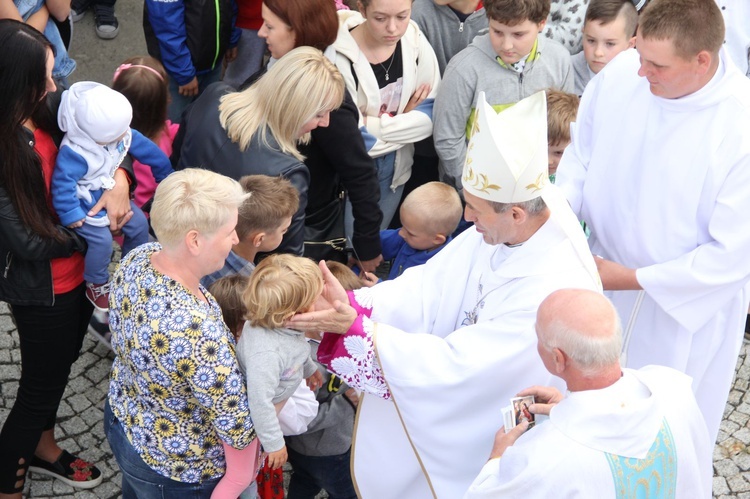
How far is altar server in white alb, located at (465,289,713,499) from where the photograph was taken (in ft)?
8.51

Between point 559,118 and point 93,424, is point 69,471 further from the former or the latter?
point 559,118

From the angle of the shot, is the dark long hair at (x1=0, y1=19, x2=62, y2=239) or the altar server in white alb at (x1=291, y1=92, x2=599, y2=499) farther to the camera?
the dark long hair at (x1=0, y1=19, x2=62, y2=239)

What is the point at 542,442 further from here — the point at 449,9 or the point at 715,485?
the point at 449,9

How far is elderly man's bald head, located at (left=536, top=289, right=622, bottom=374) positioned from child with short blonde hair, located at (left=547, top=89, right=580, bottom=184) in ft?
7.12

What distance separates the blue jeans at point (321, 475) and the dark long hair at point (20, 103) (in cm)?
143

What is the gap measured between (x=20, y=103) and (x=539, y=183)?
193 cm

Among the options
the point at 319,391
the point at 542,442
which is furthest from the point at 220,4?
the point at 542,442

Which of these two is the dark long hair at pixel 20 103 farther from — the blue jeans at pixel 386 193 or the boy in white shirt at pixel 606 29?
the boy in white shirt at pixel 606 29

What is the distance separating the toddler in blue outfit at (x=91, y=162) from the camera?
3.59 m

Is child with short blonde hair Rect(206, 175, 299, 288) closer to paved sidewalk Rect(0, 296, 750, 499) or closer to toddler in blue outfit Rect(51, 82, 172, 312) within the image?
toddler in blue outfit Rect(51, 82, 172, 312)

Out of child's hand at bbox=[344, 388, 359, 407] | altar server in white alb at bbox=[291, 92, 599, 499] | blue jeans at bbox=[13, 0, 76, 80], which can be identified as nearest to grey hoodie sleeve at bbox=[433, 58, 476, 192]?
altar server in white alb at bbox=[291, 92, 599, 499]

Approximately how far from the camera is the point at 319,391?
3.65m

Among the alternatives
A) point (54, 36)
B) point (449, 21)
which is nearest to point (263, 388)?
point (54, 36)

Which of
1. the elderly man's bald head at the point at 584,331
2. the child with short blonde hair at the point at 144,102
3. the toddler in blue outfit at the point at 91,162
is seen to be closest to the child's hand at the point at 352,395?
the toddler in blue outfit at the point at 91,162
